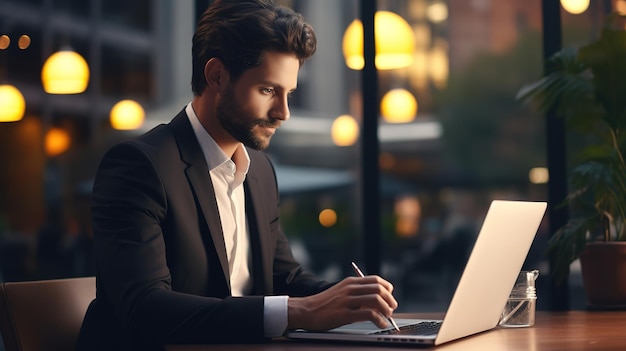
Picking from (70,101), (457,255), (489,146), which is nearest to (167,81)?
(70,101)

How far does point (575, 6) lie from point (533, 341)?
239 centimetres

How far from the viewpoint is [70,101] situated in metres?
8.47

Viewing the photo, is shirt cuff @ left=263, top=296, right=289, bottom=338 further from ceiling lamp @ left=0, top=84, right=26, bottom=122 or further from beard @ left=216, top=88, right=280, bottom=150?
ceiling lamp @ left=0, top=84, right=26, bottom=122

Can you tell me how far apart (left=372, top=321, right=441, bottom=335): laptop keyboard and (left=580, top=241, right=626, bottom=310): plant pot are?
3.65 feet

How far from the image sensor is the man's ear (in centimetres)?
235

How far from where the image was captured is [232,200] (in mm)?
2387

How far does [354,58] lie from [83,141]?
358 centimetres

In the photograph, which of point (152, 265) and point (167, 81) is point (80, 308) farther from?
point (167, 81)

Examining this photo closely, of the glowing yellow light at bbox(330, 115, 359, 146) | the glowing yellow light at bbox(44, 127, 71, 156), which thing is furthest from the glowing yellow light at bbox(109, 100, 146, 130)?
the glowing yellow light at bbox(330, 115, 359, 146)

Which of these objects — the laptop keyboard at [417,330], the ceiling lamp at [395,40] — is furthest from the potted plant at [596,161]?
the ceiling lamp at [395,40]

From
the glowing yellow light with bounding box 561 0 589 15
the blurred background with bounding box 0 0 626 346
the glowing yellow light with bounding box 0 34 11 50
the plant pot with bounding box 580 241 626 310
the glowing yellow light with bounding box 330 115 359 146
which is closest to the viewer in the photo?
the plant pot with bounding box 580 241 626 310

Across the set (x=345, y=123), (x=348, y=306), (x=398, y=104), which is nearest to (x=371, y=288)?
(x=348, y=306)

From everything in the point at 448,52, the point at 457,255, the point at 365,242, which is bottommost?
the point at 457,255

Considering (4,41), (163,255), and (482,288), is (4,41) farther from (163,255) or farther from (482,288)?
(482,288)
